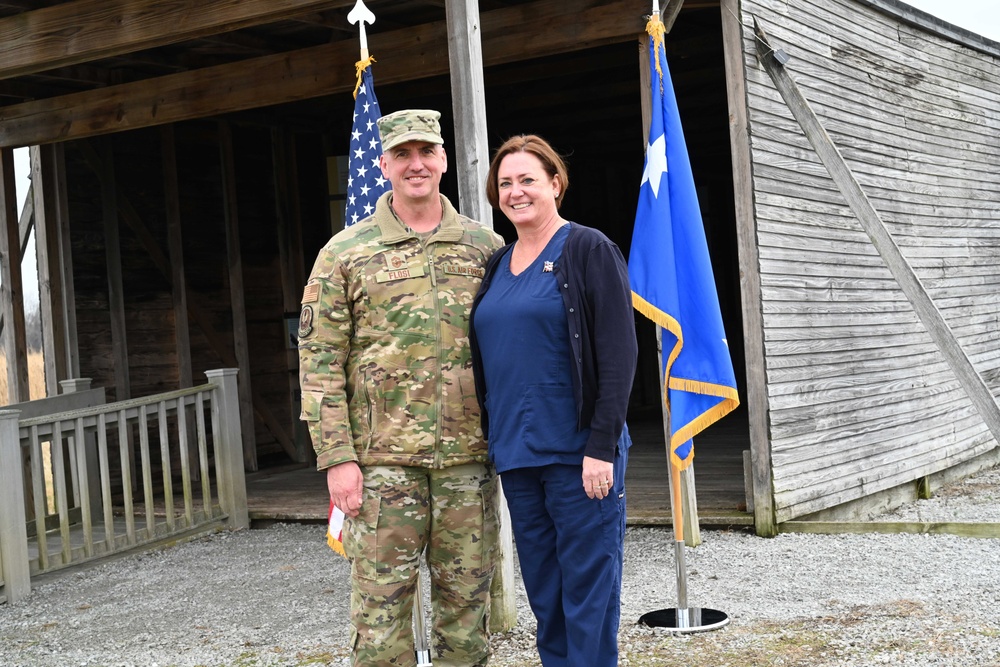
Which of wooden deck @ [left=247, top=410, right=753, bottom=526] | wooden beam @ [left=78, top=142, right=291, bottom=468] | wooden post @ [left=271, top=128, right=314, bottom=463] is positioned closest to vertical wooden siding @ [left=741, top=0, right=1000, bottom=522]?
wooden deck @ [left=247, top=410, right=753, bottom=526]

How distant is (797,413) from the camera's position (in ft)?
20.4

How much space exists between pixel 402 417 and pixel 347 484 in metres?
0.24

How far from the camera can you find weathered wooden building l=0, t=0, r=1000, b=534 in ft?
19.5

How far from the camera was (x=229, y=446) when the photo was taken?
279 inches

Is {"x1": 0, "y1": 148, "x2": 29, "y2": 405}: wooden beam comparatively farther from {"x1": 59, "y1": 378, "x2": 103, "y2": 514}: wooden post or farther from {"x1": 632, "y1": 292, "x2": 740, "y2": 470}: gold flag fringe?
{"x1": 632, "y1": 292, "x2": 740, "y2": 470}: gold flag fringe

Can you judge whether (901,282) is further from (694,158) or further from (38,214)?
(694,158)

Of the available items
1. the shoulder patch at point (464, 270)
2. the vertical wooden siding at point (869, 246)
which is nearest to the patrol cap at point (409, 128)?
the shoulder patch at point (464, 270)

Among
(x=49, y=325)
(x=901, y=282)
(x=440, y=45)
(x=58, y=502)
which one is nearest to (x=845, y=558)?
(x=901, y=282)

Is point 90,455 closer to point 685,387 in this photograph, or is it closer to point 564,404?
point 685,387

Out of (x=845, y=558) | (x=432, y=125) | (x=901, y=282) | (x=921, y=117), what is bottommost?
(x=845, y=558)

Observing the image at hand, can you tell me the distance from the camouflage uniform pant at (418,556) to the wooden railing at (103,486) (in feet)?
10.8

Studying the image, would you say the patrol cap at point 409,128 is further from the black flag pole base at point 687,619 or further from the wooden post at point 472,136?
the black flag pole base at point 687,619

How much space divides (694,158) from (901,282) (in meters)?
7.86

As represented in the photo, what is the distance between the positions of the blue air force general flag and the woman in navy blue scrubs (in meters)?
1.33
